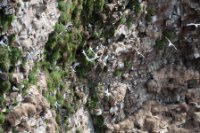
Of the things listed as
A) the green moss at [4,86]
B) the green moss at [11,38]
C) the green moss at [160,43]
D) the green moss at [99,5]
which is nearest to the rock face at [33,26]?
the green moss at [11,38]

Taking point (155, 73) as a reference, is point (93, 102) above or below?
below

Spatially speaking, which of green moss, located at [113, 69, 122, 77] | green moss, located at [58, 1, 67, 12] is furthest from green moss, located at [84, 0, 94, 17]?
green moss, located at [113, 69, 122, 77]

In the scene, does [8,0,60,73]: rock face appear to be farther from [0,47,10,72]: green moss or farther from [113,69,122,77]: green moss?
[113,69,122,77]: green moss

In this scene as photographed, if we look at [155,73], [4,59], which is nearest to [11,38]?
[4,59]

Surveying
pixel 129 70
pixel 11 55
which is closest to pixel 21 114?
pixel 11 55

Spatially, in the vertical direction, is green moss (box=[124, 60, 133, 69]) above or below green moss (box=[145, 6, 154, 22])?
below

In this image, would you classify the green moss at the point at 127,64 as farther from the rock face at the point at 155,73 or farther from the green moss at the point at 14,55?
the green moss at the point at 14,55

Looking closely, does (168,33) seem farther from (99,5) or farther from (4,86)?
(4,86)

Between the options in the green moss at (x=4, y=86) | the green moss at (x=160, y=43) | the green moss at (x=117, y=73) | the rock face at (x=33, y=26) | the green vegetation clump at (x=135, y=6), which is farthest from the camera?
the green moss at (x=160, y=43)
